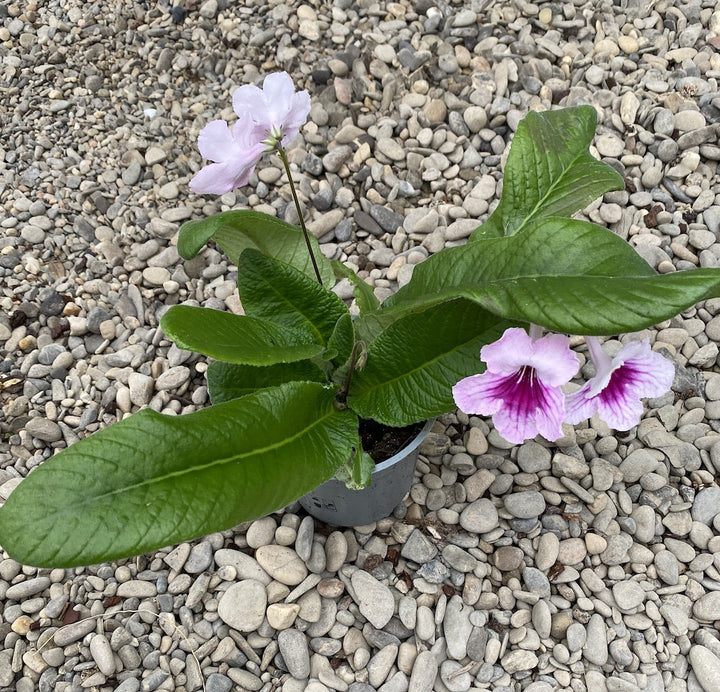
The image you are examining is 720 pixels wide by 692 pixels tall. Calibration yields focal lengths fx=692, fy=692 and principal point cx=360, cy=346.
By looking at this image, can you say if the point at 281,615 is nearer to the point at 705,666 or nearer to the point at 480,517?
the point at 480,517

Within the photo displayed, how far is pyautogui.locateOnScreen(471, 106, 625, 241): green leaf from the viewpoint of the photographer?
1.34 meters

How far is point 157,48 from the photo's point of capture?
2.76m

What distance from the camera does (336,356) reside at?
137 centimetres

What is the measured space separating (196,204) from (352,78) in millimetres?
749

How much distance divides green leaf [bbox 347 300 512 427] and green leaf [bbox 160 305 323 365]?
0.45 ft

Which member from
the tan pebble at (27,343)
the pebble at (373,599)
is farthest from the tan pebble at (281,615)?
the tan pebble at (27,343)

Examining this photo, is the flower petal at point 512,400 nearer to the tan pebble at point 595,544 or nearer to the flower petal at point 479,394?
the flower petal at point 479,394

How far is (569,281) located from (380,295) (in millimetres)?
1092

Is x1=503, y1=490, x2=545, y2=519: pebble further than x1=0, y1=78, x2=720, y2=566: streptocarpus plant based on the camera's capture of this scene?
Yes

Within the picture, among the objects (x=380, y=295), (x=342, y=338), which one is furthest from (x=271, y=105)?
(x=380, y=295)

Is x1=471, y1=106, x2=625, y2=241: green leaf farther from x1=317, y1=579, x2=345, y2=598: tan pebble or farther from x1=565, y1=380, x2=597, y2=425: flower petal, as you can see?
x1=317, y1=579, x2=345, y2=598: tan pebble

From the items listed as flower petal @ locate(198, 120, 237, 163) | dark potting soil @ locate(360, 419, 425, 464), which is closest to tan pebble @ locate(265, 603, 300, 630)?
dark potting soil @ locate(360, 419, 425, 464)

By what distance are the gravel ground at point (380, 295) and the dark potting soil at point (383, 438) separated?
259 millimetres

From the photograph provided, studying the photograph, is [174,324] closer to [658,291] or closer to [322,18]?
[658,291]
